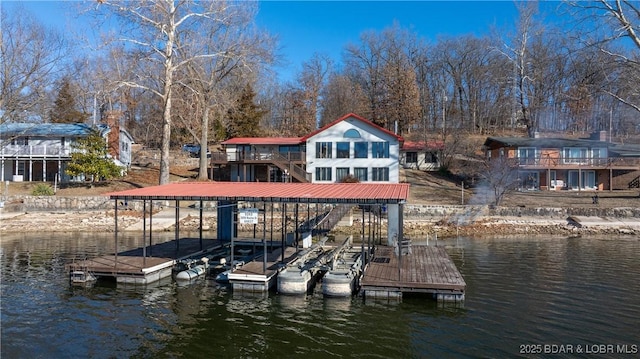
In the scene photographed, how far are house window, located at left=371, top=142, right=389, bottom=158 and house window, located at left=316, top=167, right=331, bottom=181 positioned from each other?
179 inches

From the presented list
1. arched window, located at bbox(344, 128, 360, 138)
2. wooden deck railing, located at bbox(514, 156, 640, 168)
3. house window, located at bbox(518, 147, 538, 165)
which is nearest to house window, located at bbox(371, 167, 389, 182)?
arched window, located at bbox(344, 128, 360, 138)

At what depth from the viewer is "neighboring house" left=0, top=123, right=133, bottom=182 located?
45781 millimetres

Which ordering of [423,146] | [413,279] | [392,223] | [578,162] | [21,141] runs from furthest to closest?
[423,146] → [21,141] → [578,162] → [392,223] → [413,279]

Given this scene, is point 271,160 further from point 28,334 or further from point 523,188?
point 28,334

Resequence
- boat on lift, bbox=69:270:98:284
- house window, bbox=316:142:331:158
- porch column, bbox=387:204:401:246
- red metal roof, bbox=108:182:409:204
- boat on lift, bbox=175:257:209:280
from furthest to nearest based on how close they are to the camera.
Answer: house window, bbox=316:142:331:158 → porch column, bbox=387:204:401:246 → boat on lift, bbox=175:257:209:280 → boat on lift, bbox=69:270:98:284 → red metal roof, bbox=108:182:409:204

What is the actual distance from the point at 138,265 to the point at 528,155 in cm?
4162

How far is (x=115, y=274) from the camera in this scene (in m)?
18.0

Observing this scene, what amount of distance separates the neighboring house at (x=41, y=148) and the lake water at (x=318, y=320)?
2910cm

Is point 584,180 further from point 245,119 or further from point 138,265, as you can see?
point 138,265

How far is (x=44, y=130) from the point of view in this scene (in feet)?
155

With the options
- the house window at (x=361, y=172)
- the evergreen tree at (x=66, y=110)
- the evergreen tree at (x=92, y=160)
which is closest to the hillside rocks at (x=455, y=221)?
the evergreen tree at (x=92, y=160)

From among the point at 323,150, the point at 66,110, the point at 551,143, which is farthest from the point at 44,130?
the point at 551,143

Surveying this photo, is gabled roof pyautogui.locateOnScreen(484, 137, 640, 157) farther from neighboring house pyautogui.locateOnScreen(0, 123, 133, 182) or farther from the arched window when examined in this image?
neighboring house pyautogui.locateOnScreen(0, 123, 133, 182)

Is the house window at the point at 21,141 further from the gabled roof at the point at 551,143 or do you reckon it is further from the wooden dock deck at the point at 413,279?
the gabled roof at the point at 551,143
